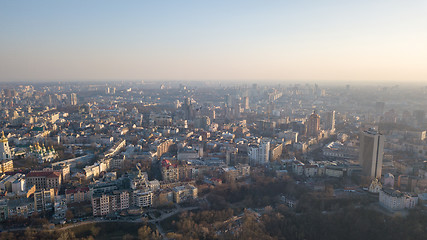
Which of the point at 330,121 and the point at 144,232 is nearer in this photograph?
the point at 144,232

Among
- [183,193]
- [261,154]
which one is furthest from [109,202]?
[261,154]

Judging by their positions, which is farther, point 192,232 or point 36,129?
point 36,129

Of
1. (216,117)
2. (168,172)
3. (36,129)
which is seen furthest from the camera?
(216,117)

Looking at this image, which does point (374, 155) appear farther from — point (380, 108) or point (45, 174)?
point (380, 108)

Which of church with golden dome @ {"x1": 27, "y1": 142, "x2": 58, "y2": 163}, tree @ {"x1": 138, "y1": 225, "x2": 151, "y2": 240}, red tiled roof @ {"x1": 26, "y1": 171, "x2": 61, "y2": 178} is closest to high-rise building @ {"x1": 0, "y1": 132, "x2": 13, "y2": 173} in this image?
church with golden dome @ {"x1": 27, "y1": 142, "x2": 58, "y2": 163}

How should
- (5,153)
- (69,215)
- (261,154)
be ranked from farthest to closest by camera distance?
(261,154) < (5,153) < (69,215)

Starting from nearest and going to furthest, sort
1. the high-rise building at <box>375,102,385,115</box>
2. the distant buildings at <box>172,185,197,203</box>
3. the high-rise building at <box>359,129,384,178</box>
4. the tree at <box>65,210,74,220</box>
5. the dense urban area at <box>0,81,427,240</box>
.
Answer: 1. the dense urban area at <box>0,81,427,240</box>
2. the tree at <box>65,210,74,220</box>
3. the distant buildings at <box>172,185,197,203</box>
4. the high-rise building at <box>359,129,384,178</box>
5. the high-rise building at <box>375,102,385,115</box>

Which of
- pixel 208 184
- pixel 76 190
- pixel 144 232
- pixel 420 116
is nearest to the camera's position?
pixel 144 232

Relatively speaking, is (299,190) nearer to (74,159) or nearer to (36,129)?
(74,159)

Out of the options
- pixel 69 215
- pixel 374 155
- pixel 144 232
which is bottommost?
pixel 144 232

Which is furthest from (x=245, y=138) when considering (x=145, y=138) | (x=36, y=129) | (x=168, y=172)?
(x=36, y=129)

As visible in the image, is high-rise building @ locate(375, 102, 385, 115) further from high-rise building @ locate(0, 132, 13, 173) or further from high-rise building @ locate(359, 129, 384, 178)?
high-rise building @ locate(0, 132, 13, 173)
